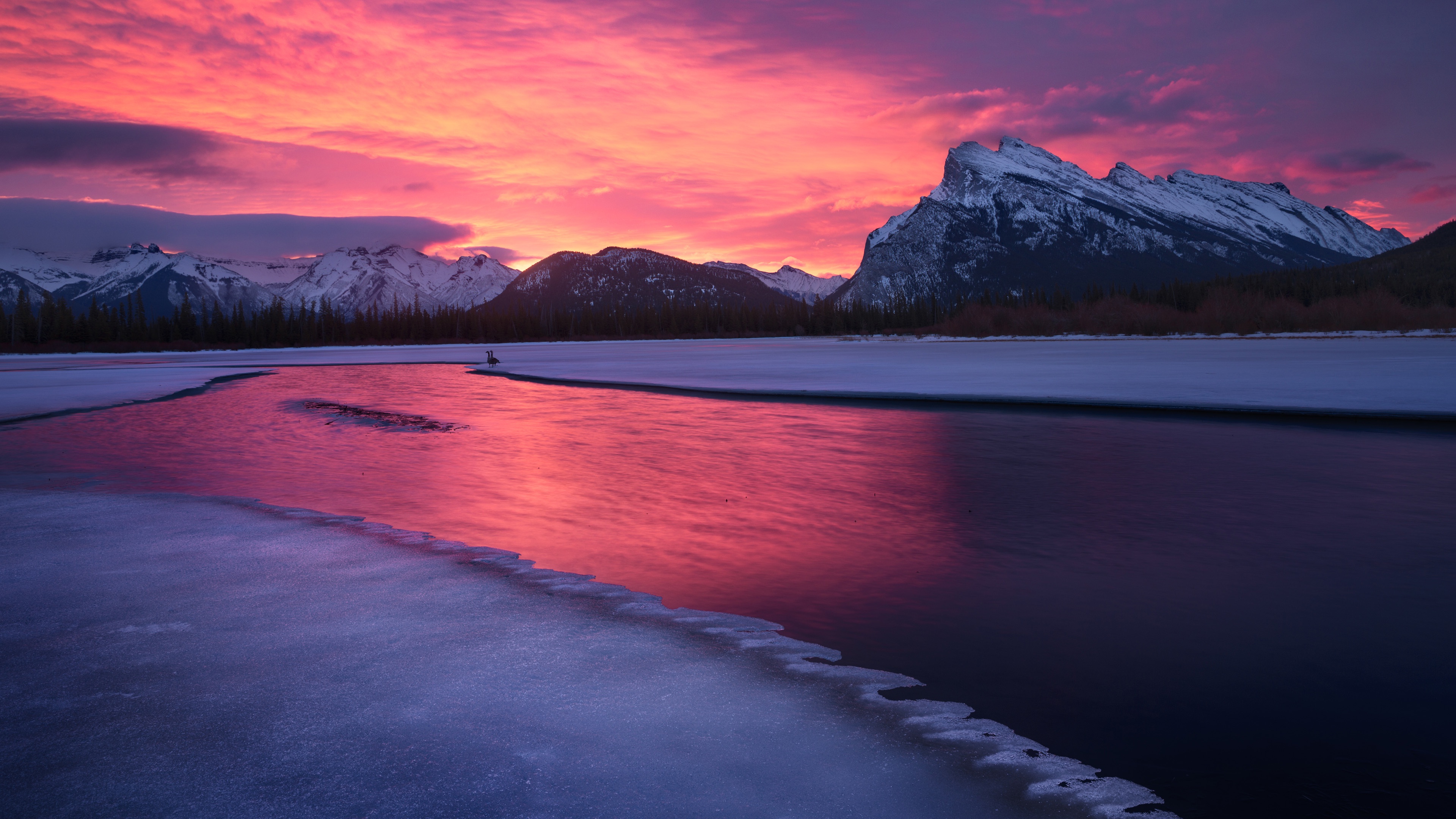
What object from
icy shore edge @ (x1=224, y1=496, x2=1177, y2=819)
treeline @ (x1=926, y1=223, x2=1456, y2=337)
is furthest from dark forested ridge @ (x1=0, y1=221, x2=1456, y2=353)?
icy shore edge @ (x1=224, y1=496, x2=1177, y2=819)

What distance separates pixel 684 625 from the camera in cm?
723

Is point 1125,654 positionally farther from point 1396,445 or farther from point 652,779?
point 1396,445

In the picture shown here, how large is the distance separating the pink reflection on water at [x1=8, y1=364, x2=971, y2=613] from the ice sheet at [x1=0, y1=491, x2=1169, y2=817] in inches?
68.9

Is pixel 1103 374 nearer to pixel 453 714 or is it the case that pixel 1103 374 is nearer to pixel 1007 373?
pixel 1007 373

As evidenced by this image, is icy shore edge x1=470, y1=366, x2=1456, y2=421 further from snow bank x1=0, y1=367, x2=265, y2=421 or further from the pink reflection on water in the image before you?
snow bank x1=0, y1=367, x2=265, y2=421

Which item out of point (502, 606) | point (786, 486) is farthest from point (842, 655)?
point (786, 486)

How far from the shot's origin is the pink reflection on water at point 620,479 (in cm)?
970

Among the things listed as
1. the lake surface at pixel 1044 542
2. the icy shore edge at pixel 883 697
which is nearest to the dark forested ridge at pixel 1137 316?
the lake surface at pixel 1044 542

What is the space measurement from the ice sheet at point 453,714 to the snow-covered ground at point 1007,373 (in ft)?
73.1

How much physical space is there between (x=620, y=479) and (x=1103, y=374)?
29.2 meters

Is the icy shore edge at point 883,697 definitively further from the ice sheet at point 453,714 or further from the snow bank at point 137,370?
the snow bank at point 137,370

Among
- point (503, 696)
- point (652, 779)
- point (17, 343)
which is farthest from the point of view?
point (17, 343)

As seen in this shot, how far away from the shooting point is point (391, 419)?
2659cm

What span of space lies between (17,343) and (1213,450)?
179 meters
